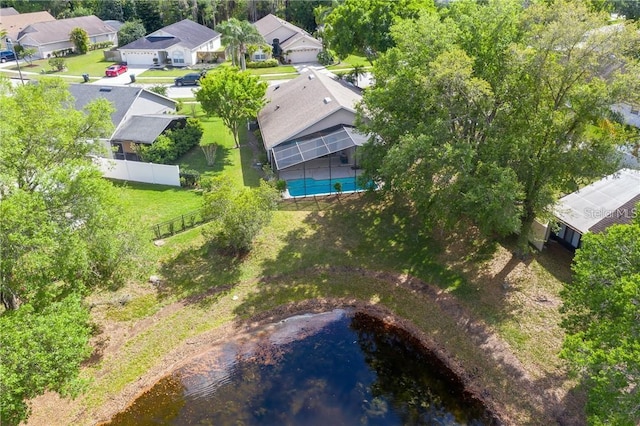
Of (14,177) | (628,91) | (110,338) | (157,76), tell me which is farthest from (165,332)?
(157,76)

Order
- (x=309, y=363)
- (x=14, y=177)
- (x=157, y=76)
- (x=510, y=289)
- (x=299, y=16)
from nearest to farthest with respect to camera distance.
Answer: (x=14, y=177)
(x=309, y=363)
(x=510, y=289)
(x=157, y=76)
(x=299, y=16)

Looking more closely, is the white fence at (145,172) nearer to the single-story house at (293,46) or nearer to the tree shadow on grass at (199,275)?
the tree shadow on grass at (199,275)

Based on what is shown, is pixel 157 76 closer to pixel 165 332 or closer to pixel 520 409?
pixel 165 332

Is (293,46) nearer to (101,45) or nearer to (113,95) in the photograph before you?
(113,95)

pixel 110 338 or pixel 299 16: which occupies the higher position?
pixel 299 16

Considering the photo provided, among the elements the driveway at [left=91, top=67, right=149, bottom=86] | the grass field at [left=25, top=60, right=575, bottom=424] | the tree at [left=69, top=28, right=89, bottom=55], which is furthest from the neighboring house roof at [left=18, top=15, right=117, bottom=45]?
the grass field at [left=25, top=60, right=575, bottom=424]

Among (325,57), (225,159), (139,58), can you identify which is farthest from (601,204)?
(139,58)
